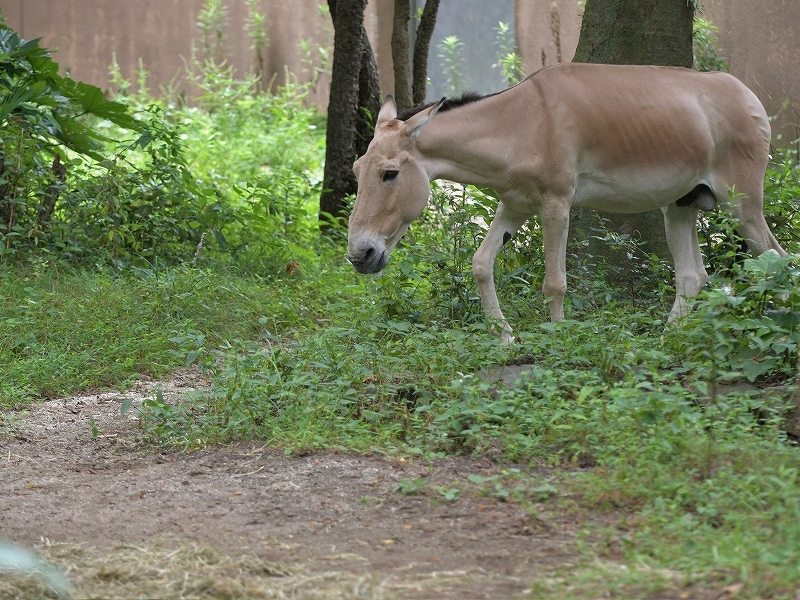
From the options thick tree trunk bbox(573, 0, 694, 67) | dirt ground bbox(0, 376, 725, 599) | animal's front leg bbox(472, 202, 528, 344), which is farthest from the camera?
thick tree trunk bbox(573, 0, 694, 67)

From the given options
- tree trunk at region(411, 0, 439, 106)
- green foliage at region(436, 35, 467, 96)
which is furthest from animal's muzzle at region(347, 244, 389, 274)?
green foliage at region(436, 35, 467, 96)

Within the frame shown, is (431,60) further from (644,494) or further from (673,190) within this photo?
(644,494)

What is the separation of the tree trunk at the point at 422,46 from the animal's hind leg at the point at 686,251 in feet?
13.9

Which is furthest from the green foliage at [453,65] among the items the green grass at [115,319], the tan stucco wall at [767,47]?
the green grass at [115,319]

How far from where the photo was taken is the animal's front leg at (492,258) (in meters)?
5.95

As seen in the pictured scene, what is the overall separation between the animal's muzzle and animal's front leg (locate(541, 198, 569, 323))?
0.97 m

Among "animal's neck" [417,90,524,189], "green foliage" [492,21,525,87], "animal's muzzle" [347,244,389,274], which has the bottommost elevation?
"animal's muzzle" [347,244,389,274]

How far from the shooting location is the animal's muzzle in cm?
570

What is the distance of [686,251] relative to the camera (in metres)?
6.39

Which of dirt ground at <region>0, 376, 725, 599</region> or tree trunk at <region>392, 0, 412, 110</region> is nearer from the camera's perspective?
dirt ground at <region>0, 376, 725, 599</region>

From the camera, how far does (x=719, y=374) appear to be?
4.46 m

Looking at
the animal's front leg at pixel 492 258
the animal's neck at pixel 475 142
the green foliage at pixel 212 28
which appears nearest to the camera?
the animal's neck at pixel 475 142

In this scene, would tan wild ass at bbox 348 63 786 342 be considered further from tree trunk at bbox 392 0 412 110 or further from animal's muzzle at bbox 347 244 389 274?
tree trunk at bbox 392 0 412 110

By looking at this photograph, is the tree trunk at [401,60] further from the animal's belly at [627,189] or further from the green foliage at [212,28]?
the green foliage at [212,28]
